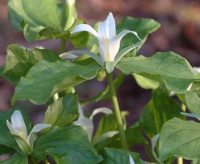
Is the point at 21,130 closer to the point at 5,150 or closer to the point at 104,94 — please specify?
the point at 5,150

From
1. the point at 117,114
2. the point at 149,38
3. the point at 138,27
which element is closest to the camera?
the point at 117,114

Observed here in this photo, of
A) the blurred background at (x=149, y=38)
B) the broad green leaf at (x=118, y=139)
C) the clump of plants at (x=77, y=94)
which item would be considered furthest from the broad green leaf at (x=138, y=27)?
the blurred background at (x=149, y=38)

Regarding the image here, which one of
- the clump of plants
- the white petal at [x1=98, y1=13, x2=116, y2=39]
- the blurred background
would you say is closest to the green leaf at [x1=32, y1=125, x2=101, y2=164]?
the clump of plants

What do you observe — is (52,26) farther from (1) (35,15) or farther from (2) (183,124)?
(2) (183,124)

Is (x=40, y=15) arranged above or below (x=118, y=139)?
above

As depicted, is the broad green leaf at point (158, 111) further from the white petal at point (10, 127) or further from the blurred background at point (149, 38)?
the blurred background at point (149, 38)

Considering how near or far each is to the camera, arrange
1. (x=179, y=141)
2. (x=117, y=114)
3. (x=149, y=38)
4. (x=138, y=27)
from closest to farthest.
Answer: (x=179, y=141), (x=117, y=114), (x=138, y=27), (x=149, y=38)

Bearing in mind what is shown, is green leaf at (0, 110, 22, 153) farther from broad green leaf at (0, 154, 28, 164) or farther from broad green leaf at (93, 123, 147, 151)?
broad green leaf at (93, 123, 147, 151)

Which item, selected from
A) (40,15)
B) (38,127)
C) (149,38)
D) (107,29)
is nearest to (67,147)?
(38,127)

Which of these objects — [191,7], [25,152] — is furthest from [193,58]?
[25,152]
